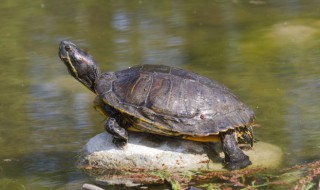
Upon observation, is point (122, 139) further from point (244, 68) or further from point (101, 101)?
point (244, 68)

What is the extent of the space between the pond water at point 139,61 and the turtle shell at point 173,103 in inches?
24.4

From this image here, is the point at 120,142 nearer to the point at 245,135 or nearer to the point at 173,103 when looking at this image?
the point at 173,103

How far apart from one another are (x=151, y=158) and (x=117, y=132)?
32 cm

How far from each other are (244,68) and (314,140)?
2091mm

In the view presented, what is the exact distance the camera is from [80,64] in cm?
583

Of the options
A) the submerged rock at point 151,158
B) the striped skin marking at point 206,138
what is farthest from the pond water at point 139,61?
the striped skin marking at point 206,138

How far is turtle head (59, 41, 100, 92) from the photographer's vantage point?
580cm

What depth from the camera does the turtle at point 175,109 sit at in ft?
17.5

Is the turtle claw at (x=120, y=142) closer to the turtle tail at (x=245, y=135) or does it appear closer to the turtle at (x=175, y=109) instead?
the turtle at (x=175, y=109)

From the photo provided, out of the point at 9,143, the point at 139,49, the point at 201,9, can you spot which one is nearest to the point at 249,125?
the point at 9,143

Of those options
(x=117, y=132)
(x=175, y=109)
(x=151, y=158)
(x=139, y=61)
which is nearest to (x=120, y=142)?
(x=117, y=132)

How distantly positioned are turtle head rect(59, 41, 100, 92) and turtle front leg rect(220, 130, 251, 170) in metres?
1.18

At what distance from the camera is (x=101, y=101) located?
219 inches

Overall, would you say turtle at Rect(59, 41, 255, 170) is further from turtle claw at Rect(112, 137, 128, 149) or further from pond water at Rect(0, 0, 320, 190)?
pond water at Rect(0, 0, 320, 190)
